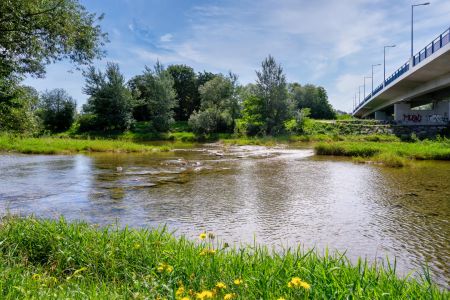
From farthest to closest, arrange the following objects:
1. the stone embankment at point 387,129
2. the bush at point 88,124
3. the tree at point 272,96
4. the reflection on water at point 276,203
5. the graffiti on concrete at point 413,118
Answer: the bush at point 88,124 < the tree at point 272,96 < the graffiti on concrete at point 413,118 < the stone embankment at point 387,129 < the reflection on water at point 276,203

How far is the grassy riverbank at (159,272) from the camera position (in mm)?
3936

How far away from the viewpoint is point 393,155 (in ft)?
77.4

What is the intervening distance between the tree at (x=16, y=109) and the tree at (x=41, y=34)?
525 mm

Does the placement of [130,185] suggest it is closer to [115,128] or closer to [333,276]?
[333,276]

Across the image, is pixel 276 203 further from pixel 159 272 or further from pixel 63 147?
pixel 63 147

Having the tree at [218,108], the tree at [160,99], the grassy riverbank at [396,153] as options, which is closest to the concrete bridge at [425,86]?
the grassy riverbank at [396,153]

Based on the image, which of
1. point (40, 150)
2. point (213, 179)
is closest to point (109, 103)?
point (40, 150)

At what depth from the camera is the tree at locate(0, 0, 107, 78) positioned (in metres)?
12.2

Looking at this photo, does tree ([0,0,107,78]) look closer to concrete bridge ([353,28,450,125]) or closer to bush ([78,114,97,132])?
concrete bridge ([353,28,450,125])

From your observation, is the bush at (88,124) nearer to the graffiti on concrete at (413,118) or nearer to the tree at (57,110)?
the tree at (57,110)

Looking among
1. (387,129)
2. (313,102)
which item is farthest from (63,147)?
(313,102)

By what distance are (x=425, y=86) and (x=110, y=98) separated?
154ft

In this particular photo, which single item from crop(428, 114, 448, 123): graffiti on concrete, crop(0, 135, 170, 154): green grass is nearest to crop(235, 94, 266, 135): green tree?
crop(428, 114, 448, 123): graffiti on concrete

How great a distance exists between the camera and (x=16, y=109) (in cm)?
1297
